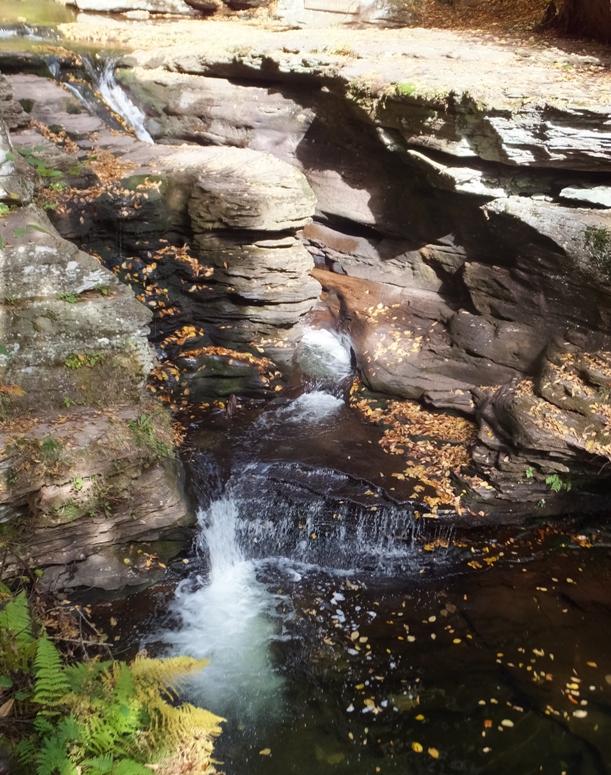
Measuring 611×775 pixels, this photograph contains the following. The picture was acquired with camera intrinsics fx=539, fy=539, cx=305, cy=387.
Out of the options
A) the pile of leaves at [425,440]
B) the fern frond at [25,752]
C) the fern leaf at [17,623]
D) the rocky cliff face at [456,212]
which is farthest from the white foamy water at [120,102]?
the fern frond at [25,752]

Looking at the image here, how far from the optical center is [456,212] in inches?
408

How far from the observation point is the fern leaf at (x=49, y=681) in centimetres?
391

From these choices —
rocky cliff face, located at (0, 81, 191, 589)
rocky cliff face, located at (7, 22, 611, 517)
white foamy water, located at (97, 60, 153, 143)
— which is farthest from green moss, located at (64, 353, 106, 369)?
white foamy water, located at (97, 60, 153, 143)

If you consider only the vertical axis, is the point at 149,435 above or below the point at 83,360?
below

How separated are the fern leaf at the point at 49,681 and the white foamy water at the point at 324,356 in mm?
7337

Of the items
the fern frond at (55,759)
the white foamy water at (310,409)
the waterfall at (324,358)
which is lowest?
the white foamy water at (310,409)

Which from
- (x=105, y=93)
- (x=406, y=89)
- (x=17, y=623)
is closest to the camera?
(x=17, y=623)

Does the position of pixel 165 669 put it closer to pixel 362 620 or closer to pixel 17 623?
pixel 17 623

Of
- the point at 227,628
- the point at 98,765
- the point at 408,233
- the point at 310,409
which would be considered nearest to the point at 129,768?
the point at 98,765

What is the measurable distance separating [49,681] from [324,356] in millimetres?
8130

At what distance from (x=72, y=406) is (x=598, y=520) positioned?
26.0ft

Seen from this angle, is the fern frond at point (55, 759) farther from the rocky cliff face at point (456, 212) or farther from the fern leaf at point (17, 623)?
the rocky cliff face at point (456, 212)

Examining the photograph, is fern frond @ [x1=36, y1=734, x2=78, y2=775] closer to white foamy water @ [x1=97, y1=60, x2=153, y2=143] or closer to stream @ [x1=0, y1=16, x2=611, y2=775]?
stream @ [x1=0, y1=16, x2=611, y2=775]

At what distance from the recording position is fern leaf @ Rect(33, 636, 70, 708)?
12.8ft
